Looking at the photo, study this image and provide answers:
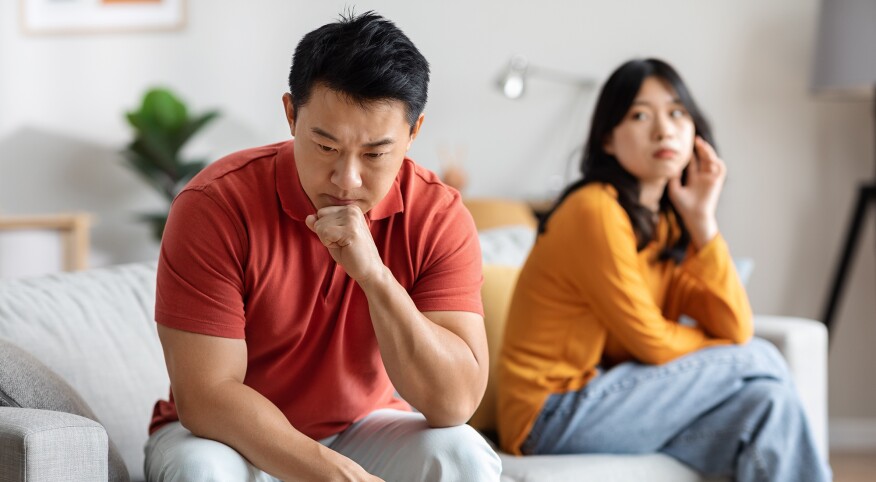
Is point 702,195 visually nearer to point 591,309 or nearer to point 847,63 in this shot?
point 591,309

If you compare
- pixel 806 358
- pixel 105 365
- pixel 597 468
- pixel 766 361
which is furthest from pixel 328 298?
pixel 806 358

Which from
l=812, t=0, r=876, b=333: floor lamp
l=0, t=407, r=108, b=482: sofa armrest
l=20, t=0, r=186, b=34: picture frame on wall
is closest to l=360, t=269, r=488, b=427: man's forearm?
l=0, t=407, r=108, b=482: sofa armrest

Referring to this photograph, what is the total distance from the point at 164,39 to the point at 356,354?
2.87 metres

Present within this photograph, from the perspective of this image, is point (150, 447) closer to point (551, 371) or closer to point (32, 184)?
point (551, 371)

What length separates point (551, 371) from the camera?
2.04 m

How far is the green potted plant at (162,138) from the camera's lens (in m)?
3.76

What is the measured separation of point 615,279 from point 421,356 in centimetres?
69

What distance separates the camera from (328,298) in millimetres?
1489

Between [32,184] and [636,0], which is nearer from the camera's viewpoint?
[636,0]

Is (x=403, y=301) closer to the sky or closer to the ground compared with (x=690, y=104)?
closer to the ground

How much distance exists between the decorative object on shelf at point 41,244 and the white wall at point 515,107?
63 centimetres

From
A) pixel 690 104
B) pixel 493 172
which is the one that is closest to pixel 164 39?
pixel 493 172

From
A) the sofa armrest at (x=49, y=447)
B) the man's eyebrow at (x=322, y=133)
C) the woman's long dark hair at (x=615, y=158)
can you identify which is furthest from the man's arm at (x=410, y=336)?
the woman's long dark hair at (x=615, y=158)

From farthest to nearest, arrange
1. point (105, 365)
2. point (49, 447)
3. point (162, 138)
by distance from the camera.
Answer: point (162, 138) → point (105, 365) → point (49, 447)
